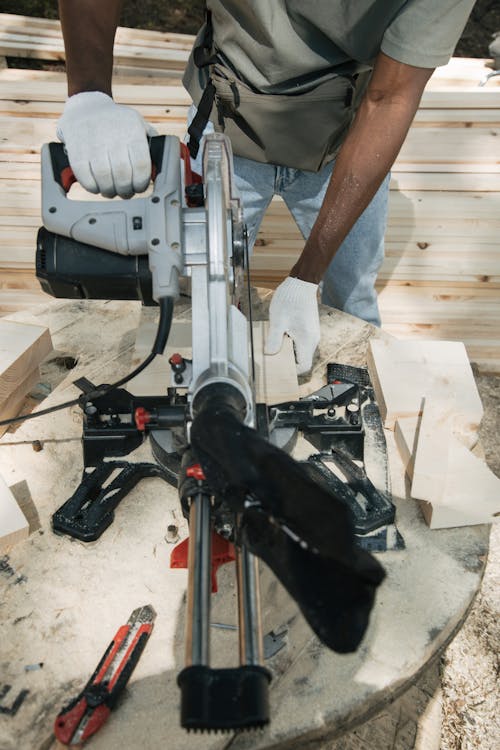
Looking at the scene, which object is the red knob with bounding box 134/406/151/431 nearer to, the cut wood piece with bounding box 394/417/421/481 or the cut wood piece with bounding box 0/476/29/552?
the cut wood piece with bounding box 0/476/29/552

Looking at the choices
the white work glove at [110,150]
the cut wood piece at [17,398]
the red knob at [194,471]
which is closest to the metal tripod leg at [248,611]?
the red knob at [194,471]

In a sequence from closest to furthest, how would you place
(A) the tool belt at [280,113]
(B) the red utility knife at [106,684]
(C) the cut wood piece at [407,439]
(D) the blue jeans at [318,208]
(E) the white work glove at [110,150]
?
1. (B) the red utility knife at [106,684]
2. (E) the white work glove at [110,150]
3. (C) the cut wood piece at [407,439]
4. (A) the tool belt at [280,113]
5. (D) the blue jeans at [318,208]

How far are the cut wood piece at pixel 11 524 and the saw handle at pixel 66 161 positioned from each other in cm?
73

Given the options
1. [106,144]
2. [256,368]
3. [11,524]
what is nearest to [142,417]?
[11,524]

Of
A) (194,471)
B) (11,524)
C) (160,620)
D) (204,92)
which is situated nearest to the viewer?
(194,471)

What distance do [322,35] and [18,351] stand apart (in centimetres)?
131

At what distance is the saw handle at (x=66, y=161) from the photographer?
1.48 metres

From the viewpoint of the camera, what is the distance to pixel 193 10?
690 cm

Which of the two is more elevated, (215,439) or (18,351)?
(215,439)

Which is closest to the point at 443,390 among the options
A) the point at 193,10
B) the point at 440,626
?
the point at 440,626

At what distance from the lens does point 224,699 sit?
0.84m

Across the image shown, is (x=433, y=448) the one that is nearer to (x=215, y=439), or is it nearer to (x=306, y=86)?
(x=215, y=439)

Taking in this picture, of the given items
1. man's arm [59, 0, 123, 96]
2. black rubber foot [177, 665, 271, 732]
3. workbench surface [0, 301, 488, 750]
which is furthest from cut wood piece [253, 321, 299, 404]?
black rubber foot [177, 665, 271, 732]

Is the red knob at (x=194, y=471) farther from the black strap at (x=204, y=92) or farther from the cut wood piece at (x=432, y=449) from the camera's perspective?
the black strap at (x=204, y=92)
